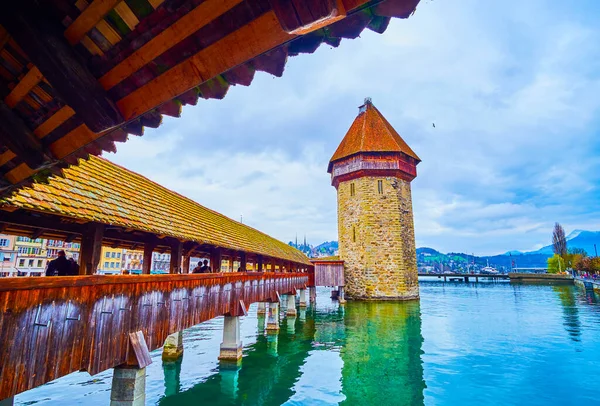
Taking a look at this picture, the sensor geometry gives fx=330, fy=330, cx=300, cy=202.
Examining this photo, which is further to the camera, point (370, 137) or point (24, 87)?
point (370, 137)

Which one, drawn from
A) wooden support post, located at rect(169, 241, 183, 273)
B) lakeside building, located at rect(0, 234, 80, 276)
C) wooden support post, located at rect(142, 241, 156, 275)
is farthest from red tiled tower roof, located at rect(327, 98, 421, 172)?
lakeside building, located at rect(0, 234, 80, 276)

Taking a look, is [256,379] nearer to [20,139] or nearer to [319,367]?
[319,367]

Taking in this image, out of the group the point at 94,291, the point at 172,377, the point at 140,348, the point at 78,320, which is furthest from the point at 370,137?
the point at 78,320

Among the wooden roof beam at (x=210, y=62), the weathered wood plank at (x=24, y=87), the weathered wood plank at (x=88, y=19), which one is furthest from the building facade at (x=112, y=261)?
the weathered wood plank at (x=88, y=19)

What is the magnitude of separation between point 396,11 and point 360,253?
31.2 metres

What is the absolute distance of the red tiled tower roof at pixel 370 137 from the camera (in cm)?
3284

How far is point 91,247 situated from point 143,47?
5655 mm

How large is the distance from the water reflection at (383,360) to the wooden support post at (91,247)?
7087 mm

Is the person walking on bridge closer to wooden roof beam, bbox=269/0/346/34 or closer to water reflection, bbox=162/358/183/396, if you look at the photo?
water reflection, bbox=162/358/183/396

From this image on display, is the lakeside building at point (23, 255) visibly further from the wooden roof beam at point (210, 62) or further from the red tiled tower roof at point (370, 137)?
the wooden roof beam at point (210, 62)

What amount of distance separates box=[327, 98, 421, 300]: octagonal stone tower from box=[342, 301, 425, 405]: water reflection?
7741 mm

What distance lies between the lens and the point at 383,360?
12.5m

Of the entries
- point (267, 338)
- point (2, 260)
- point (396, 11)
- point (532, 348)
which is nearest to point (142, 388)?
point (396, 11)

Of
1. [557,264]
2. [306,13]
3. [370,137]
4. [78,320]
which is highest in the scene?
[370,137]
